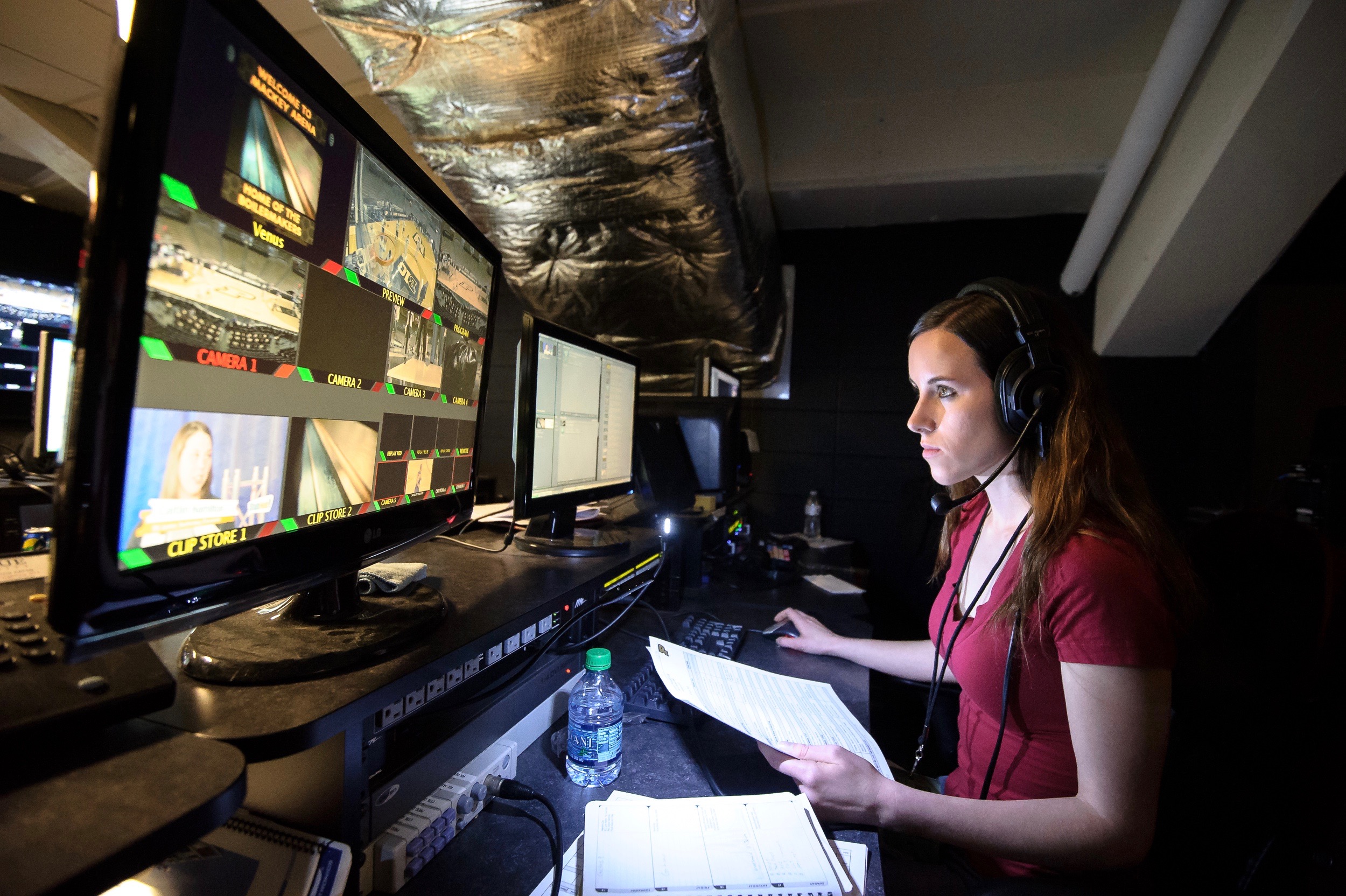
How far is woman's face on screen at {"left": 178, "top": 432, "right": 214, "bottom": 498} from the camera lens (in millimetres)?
387

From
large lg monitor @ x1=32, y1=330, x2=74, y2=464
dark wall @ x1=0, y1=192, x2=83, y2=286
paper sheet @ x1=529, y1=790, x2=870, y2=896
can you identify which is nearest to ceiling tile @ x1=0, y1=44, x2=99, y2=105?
dark wall @ x1=0, y1=192, x2=83, y2=286

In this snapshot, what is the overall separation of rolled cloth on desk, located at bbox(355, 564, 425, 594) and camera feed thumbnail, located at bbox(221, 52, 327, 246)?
42 centimetres

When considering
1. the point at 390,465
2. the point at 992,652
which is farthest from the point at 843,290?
the point at 390,465

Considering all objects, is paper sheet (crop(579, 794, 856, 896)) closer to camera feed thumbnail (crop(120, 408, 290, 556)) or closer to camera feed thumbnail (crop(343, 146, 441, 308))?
camera feed thumbnail (crop(120, 408, 290, 556))

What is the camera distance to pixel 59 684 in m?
0.36

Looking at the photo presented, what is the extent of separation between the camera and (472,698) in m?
0.69

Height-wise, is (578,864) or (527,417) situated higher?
(527,417)

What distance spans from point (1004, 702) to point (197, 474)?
1.01m

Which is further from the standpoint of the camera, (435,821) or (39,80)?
(39,80)

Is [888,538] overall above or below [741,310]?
below

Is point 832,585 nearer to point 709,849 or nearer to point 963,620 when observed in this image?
point 963,620

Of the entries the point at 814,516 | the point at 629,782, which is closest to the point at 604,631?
the point at 629,782

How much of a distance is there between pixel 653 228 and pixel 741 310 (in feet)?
1.89

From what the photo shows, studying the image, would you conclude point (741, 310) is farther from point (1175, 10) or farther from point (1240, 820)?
point (1240, 820)
